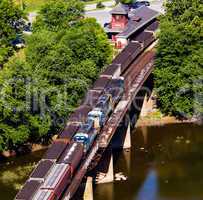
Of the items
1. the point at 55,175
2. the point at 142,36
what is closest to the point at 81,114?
the point at 55,175

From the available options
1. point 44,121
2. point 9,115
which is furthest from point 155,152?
point 9,115

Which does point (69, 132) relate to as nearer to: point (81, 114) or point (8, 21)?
point (81, 114)

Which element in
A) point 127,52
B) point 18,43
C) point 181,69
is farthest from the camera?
point 18,43

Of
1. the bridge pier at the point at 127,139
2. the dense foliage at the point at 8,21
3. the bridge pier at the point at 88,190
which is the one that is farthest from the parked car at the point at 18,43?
the bridge pier at the point at 88,190

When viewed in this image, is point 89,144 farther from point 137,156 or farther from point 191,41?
point 191,41

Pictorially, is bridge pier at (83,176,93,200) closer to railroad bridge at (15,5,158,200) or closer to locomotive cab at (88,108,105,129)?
railroad bridge at (15,5,158,200)

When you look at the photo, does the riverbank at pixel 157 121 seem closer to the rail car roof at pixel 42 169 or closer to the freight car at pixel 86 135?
the freight car at pixel 86 135

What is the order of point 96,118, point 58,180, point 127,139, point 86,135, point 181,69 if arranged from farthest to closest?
point 181,69, point 127,139, point 96,118, point 86,135, point 58,180
